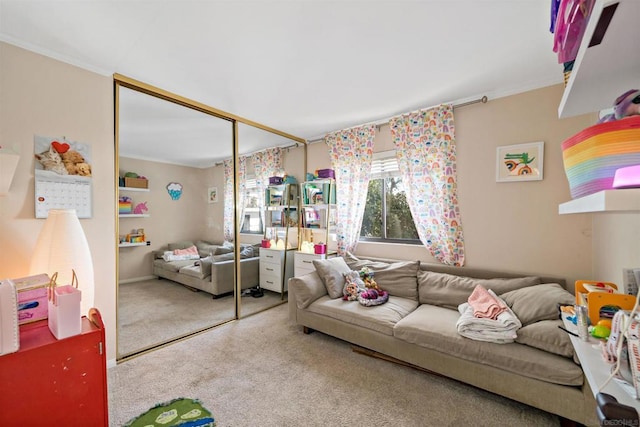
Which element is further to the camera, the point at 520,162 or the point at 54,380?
the point at 520,162

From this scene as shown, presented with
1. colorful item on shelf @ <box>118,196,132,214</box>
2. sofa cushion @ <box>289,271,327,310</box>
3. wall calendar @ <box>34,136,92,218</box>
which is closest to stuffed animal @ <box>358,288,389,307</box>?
sofa cushion @ <box>289,271,327,310</box>

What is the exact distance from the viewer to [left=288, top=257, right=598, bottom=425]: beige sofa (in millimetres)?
1655

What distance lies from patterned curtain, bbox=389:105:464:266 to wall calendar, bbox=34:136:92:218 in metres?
3.07

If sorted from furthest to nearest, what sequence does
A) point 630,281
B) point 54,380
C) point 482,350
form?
point 482,350, point 54,380, point 630,281

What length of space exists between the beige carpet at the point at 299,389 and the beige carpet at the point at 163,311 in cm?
24

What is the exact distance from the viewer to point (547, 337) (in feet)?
5.75

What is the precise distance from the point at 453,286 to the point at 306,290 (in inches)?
57.4

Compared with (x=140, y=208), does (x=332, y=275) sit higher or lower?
lower

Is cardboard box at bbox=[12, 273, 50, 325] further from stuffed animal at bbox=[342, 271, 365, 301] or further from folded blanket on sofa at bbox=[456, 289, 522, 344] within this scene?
folded blanket on sofa at bbox=[456, 289, 522, 344]

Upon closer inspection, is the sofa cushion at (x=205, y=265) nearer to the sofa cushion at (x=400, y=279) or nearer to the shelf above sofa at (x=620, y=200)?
the sofa cushion at (x=400, y=279)

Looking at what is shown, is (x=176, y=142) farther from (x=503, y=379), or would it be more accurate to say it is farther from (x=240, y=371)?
(x=503, y=379)

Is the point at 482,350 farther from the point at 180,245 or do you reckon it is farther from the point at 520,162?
the point at 180,245

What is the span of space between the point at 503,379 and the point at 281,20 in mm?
2776

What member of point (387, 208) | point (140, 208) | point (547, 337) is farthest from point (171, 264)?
point (547, 337)
